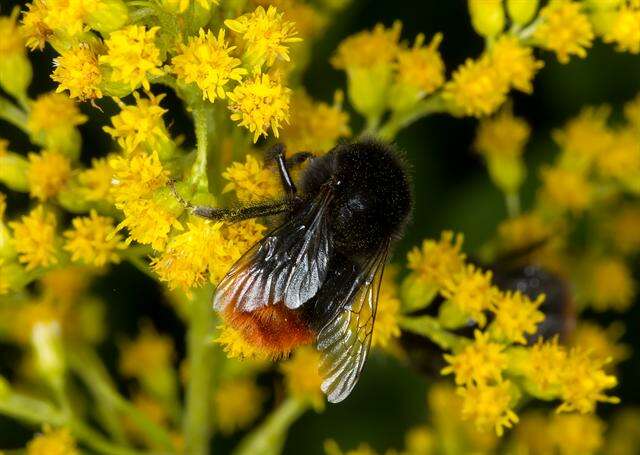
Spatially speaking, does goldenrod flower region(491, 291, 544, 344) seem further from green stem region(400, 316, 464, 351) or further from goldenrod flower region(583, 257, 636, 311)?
goldenrod flower region(583, 257, 636, 311)

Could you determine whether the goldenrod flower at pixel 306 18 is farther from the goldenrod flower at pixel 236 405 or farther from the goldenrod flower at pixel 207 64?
the goldenrod flower at pixel 236 405

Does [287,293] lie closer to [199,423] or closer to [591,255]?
[199,423]

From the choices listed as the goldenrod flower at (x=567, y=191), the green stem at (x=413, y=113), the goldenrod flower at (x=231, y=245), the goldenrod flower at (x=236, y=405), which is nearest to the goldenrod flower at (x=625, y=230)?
the goldenrod flower at (x=567, y=191)

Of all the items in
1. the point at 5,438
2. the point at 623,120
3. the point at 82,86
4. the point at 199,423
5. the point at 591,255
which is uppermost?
the point at 623,120

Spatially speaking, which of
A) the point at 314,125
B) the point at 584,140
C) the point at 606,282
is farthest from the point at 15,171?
the point at 606,282

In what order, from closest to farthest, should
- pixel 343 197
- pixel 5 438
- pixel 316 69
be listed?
pixel 343 197
pixel 5 438
pixel 316 69

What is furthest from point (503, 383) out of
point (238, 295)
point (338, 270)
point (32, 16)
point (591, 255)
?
point (32, 16)
